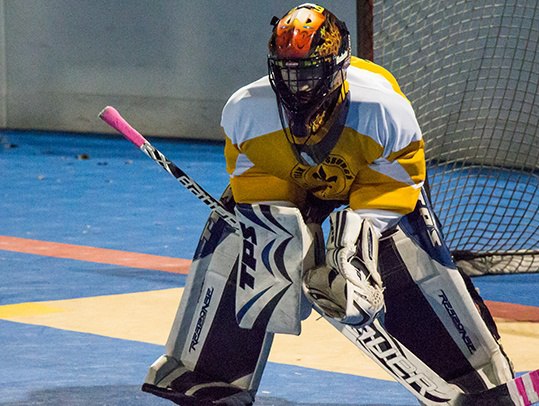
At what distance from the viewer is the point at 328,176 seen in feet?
11.5

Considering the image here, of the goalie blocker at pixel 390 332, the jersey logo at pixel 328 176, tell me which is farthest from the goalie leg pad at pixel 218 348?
the jersey logo at pixel 328 176

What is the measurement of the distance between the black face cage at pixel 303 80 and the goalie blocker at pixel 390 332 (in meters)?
0.31

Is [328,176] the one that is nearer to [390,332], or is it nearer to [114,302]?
[390,332]

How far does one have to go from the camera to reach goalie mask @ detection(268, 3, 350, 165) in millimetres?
3340

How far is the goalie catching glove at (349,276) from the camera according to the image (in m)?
3.28

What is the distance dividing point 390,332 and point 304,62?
85cm

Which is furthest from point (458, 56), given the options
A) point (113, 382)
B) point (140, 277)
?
point (113, 382)

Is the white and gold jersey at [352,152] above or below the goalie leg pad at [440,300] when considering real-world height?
above

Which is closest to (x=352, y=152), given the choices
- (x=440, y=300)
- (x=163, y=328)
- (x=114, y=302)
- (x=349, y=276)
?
(x=349, y=276)

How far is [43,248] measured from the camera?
666 cm

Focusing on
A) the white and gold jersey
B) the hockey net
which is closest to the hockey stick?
the white and gold jersey

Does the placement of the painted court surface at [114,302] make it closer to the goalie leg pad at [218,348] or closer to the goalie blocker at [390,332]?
the goalie blocker at [390,332]

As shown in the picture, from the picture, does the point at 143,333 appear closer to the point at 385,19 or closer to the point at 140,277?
the point at 140,277

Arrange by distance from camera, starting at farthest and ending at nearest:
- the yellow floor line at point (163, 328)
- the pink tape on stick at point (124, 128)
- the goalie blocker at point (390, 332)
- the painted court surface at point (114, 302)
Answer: the yellow floor line at point (163, 328)
the painted court surface at point (114, 302)
the pink tape on stick at point (124, 128)
the goalie blocker at point (390, 332)
